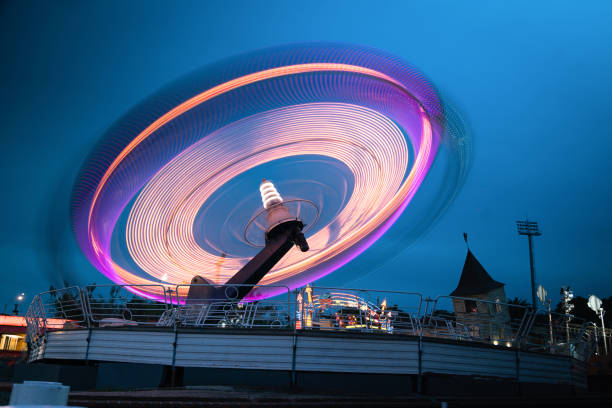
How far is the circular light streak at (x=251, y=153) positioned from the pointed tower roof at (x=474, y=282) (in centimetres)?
3203

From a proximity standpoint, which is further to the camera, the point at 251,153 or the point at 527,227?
the point at 527,227

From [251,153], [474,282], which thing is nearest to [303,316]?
[251,153]

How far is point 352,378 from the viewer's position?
973cm

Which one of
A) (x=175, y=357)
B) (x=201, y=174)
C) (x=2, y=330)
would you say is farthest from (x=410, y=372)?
(x=2, y=330)

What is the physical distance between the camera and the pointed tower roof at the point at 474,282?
147 feet

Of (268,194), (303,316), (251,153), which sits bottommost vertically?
(303,316)

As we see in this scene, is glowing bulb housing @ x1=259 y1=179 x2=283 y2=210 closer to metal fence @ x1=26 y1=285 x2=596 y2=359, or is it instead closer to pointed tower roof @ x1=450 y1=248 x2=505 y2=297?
metal fence @ x1=26 y1=285 x2=596 y2=359

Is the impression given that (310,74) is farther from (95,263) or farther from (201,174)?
(95,263)

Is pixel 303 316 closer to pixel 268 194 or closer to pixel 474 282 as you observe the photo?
pixel 268 194

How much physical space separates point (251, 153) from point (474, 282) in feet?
124

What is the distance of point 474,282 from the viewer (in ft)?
152

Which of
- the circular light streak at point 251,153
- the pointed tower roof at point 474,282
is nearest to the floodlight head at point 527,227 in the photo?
the pointed tower roof at point 474,282

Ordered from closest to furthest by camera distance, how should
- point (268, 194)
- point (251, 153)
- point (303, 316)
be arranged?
point (303, 316)
point (251, 153)
point (268, 194)

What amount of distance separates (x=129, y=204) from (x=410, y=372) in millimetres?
9569
